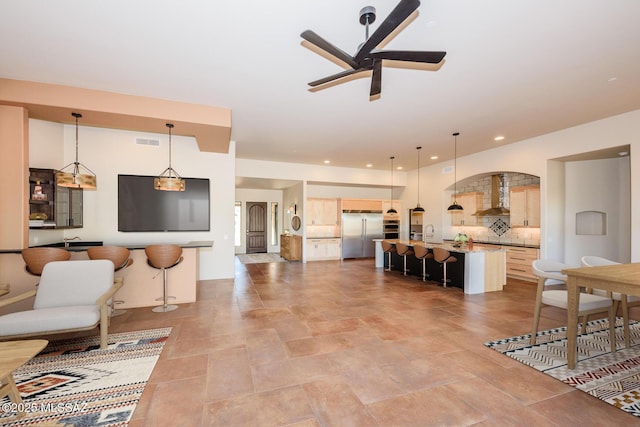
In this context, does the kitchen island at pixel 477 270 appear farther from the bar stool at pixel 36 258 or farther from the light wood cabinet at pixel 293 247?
the bar stool at pixel 36 258

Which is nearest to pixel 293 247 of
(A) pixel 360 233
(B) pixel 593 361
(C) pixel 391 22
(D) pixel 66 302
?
(A) pixel 360 233

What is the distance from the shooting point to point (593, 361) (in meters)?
2.71

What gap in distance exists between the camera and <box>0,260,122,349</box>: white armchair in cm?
254

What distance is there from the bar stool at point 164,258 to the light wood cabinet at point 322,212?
545 centimetres

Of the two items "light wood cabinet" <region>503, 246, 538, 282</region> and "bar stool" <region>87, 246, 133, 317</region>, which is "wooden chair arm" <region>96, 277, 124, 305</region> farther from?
"light wood cabinet" <region>503, 246, 538, 282</region>

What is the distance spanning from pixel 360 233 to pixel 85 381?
8.21 metres

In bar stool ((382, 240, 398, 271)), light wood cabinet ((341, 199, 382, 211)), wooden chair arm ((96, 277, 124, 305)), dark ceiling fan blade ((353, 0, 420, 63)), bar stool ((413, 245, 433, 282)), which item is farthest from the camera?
light wood cabinet ((341, 199, 382, 211))

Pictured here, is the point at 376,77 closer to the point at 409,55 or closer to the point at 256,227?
the point at 409,55

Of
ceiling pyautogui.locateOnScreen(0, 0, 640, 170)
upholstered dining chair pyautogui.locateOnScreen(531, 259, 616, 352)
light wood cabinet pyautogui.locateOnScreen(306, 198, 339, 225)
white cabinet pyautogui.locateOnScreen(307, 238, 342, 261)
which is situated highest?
ceiling pyautogui.locateOnScreen(0, 0, 640, 170)

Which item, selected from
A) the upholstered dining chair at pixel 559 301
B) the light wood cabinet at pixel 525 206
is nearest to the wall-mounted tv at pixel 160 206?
the upholstered dining chair at pixel 559 301

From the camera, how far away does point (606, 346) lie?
9.90ft

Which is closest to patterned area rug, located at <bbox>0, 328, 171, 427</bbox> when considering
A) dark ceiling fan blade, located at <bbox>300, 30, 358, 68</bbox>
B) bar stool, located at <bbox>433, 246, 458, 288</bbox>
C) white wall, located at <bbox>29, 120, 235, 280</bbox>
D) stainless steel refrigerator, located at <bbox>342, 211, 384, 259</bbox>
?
white wall, located at <bbox>29, 120, 235, 280</bbox>

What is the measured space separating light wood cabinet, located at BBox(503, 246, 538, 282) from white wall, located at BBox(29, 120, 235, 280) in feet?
21.9

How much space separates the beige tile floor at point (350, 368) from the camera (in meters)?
1.96
